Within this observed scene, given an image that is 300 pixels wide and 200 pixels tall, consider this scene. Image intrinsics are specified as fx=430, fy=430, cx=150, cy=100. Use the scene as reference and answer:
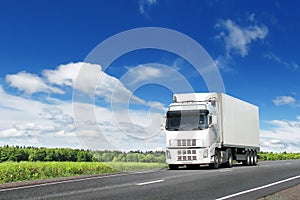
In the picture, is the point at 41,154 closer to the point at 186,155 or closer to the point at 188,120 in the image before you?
the point at 186,155

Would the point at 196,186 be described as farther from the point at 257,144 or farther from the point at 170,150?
the point at 257,144

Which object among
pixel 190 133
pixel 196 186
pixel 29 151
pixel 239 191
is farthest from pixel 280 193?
pixel 29 151

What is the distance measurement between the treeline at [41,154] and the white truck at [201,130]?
18.3 m

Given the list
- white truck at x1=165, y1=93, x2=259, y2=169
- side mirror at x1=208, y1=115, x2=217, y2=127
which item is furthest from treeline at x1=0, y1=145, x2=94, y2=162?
side mirror at x1=208, y1=115, x2=217, y2=127

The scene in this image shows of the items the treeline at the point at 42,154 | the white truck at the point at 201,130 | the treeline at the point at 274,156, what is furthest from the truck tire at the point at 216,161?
the treeline at the point at 274,156

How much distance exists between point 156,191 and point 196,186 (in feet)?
5.96

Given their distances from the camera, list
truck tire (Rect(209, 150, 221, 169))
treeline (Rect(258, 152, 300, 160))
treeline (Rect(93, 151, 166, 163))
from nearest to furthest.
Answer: truck tire (Rect(209, 150, 221, 169)) < treeline (Rect(93, 151, 166, 163)) < treeline (Rect(258, 152, 300, 160))

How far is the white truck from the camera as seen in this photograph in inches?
877

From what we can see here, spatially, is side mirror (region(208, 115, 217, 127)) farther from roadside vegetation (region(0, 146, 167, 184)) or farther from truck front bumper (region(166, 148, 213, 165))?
roadside vegetation (region(0, 146, 167, 184))

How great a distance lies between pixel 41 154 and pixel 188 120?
891 inches

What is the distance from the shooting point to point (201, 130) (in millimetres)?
22156

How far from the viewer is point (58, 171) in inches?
816

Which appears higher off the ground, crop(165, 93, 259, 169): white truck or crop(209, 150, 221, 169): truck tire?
crop(165, 93, 259, 169): white truck

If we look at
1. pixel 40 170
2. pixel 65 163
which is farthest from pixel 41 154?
pixel 40 170
